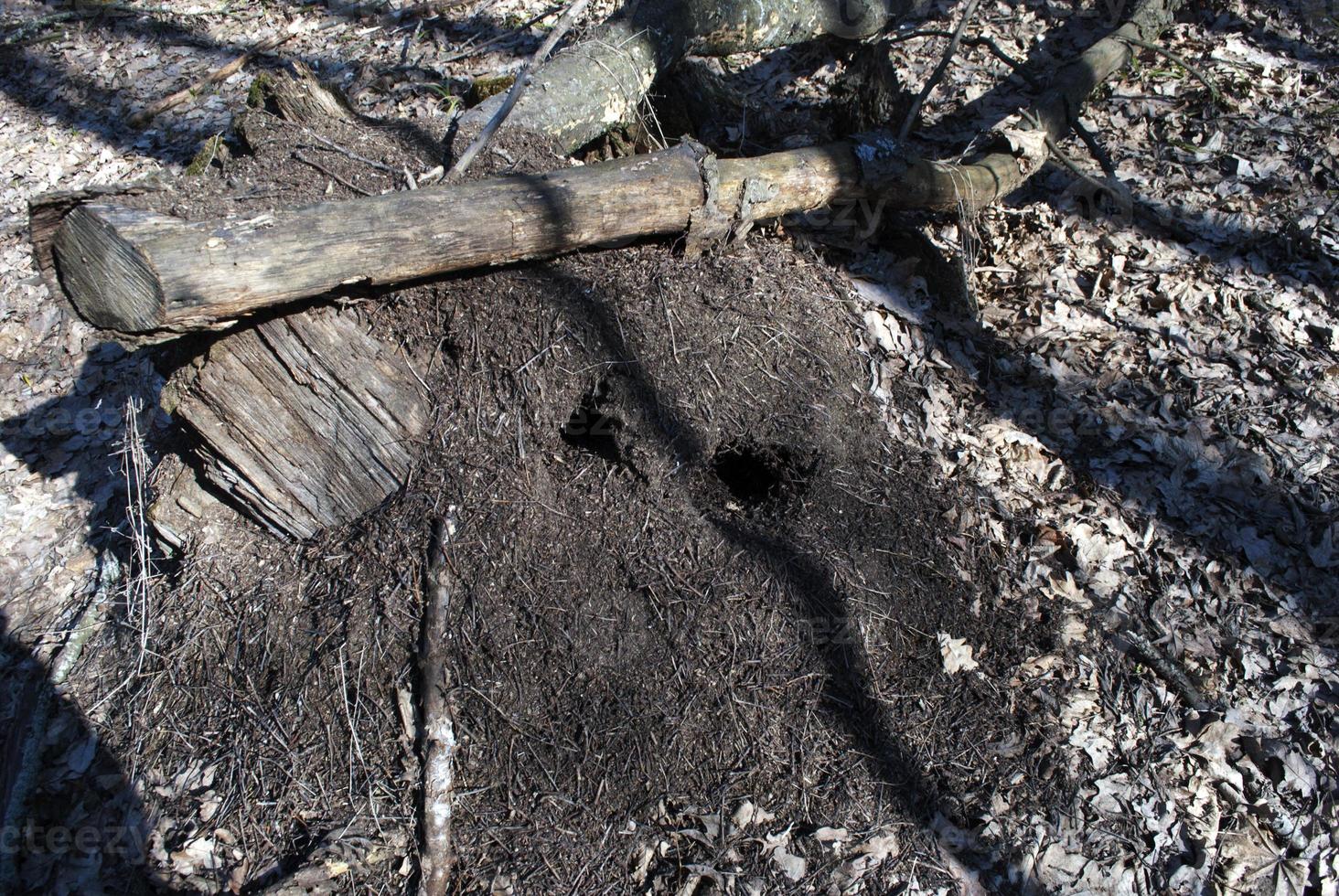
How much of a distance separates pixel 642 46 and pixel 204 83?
4464mm

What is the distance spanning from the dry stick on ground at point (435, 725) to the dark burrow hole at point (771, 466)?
140 centimetres

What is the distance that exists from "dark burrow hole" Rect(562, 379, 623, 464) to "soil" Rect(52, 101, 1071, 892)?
0.02 m

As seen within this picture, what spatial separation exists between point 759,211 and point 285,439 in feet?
9.22

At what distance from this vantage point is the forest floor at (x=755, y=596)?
134 inches

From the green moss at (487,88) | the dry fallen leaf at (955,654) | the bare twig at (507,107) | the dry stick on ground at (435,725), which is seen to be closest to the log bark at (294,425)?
the dry stick on ground at (435,725)

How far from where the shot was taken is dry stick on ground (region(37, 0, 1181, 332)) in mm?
3123

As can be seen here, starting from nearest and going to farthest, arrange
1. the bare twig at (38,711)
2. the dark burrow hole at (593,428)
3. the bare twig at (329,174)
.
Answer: the bare twig at (38,711) → the dark burrow hole at (593,428) → the bare twig at (329,174)

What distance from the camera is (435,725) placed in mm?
3516

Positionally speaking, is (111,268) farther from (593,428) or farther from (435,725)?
(435,725)

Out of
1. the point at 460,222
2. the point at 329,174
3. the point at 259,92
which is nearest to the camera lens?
the point at 460,222

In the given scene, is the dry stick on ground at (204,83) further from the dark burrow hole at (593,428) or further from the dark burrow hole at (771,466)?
the dark burrow hole at (771,466)

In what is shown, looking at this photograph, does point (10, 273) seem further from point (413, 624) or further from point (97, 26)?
point (413, 624)

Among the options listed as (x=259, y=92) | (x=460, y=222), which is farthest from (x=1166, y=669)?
(x=259, y=92)

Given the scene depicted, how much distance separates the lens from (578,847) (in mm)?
3334
